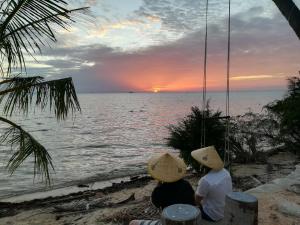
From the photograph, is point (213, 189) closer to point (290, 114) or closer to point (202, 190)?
point (202, 190)

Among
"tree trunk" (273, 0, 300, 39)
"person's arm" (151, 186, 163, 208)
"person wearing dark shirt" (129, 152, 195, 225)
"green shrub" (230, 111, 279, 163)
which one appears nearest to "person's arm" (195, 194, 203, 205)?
"person wearing dark shirt" (129, 152, 195, 225)

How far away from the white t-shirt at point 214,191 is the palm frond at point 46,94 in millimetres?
2172

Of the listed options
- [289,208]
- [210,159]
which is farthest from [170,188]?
[289,208]

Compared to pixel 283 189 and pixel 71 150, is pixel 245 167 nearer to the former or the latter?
pixel 283 189

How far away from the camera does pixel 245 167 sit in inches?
539

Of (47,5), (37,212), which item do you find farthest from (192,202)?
(37,212)

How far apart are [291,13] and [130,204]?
6.87 m

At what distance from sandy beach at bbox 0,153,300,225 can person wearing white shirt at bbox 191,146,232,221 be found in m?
1.71

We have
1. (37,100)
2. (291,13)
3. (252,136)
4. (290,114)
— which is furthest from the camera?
(252,136)

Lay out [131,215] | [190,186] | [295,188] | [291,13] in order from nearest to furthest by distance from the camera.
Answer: [291,13] → [190,186] → [131,215] → [295,188]

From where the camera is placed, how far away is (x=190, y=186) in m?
4.55

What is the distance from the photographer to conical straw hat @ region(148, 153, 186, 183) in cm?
446

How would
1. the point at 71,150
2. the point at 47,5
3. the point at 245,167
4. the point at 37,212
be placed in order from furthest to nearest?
the point at 71,150 → the point at 245,167 → the point at 37,212 → the point at 47,5

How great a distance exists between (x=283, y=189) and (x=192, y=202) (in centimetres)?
425
